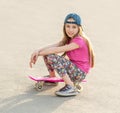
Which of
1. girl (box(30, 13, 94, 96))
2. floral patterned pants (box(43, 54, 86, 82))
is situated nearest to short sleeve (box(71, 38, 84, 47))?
girl (box(30, 13, 94, 96))

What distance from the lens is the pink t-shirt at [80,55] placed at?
6.02 metres

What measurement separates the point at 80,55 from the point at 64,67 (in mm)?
253

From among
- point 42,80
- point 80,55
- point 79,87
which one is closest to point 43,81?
point 42,80

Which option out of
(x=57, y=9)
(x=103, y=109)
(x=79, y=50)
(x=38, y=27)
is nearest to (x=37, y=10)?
(x=57, y=9)

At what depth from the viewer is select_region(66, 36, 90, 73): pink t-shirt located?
6016 mm

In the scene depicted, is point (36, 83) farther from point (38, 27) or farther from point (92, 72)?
point (38, 27)

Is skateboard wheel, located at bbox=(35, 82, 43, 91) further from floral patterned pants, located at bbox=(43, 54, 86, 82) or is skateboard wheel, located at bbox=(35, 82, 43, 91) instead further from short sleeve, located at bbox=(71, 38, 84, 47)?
short sleeve, located at bbox=(71, 38, 84, 47)

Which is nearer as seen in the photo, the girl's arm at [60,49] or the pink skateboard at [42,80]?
the girl's arm at [60,49]

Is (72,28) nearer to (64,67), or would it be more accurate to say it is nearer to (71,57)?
(71,57)

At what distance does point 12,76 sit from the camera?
644cm

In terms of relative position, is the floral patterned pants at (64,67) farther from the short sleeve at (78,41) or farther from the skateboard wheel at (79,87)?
the short sleeve at (78,41)

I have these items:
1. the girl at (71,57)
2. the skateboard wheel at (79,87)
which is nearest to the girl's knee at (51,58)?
the girl at (71,57)

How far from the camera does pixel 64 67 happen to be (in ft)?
19.6

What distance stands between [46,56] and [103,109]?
95 centimetres
